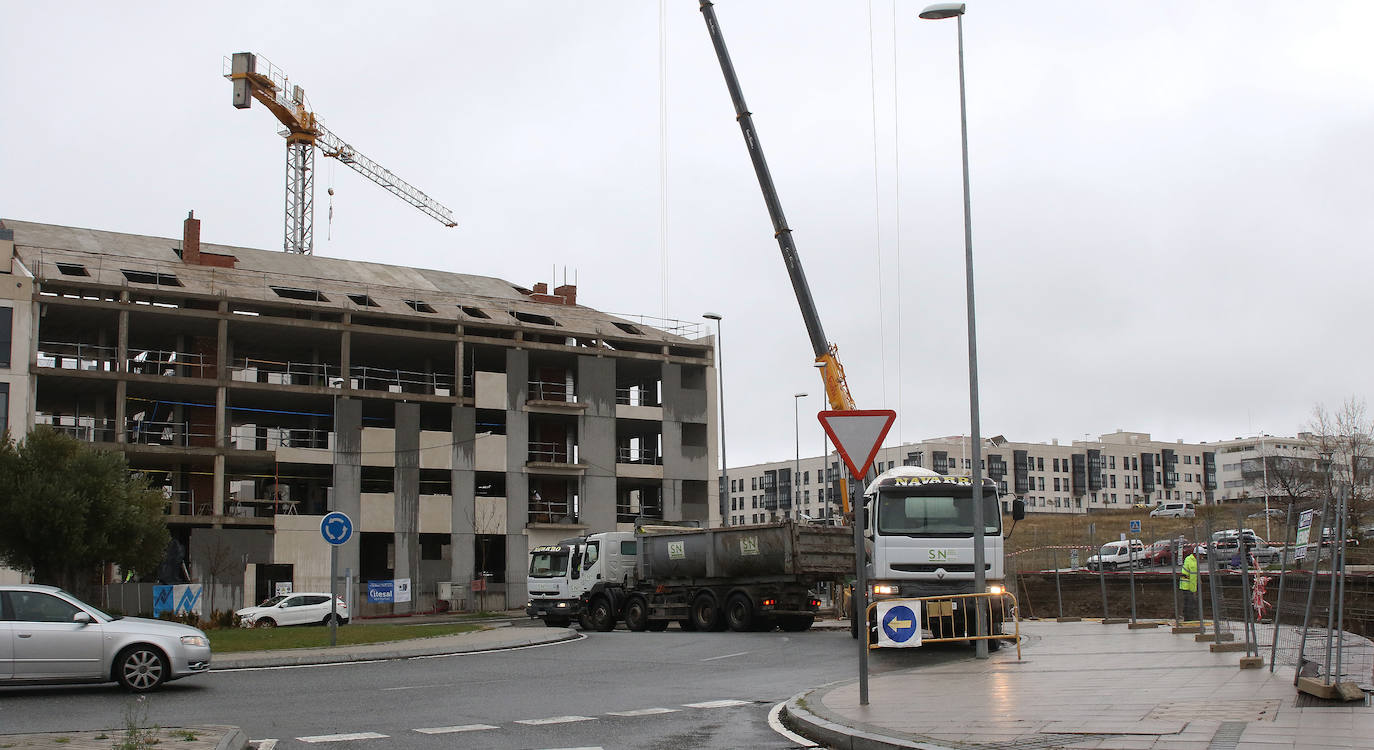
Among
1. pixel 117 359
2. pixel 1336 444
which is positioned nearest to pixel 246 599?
pixel 117 359

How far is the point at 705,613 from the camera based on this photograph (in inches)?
1234

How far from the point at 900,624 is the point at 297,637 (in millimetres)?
15740

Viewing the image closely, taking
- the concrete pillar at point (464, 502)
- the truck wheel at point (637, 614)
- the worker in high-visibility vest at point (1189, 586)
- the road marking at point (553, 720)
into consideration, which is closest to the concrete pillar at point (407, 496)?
the concrete pillar at point (464, 502)

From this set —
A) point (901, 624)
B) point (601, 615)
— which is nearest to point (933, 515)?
point (901, 624)

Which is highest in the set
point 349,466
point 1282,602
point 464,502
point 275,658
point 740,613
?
point 349,466

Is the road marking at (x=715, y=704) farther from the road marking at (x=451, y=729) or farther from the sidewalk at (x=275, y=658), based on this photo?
the sidewalk at (x=275, y=658)

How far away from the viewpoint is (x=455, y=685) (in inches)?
661

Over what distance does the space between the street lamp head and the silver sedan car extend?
588 inches

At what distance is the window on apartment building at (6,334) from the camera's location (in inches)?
1921

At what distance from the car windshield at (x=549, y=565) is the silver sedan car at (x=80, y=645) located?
20.8 metres

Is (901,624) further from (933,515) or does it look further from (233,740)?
(233,740)

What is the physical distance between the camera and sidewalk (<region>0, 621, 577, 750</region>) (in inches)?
393

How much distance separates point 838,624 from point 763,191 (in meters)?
13.9

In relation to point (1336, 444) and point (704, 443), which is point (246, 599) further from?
point (1336, 444)
